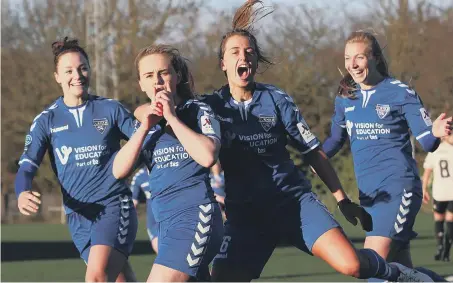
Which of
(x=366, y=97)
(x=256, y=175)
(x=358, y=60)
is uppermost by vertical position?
(x=358, y=60)

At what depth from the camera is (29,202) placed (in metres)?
7.44

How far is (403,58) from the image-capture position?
33344 millimetres

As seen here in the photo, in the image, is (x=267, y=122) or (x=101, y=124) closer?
(x=267, y=122)

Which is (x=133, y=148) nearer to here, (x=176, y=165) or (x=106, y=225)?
(x=176, y=165)

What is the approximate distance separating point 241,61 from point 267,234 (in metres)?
1.11

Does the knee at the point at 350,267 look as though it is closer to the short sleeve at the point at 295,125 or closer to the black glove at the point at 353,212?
the black glove at the point at 353,212

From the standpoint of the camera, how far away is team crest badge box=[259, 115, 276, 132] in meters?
6.96

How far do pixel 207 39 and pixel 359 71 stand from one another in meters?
26.1

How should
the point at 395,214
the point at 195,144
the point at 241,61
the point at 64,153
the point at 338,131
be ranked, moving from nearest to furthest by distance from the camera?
the point at 195,144 < the point at 241,61 < the point at 395,214 < the point at 64,153 < the point at 338,131

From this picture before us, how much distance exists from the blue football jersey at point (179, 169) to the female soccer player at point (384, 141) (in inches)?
79.7

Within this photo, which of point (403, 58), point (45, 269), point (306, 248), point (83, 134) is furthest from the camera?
point (403, 58)

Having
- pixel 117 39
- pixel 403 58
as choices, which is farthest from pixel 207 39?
pixel 403 58

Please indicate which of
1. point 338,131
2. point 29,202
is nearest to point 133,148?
point 29,202

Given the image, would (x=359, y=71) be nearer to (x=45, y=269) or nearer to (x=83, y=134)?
(x=83, y=134)
